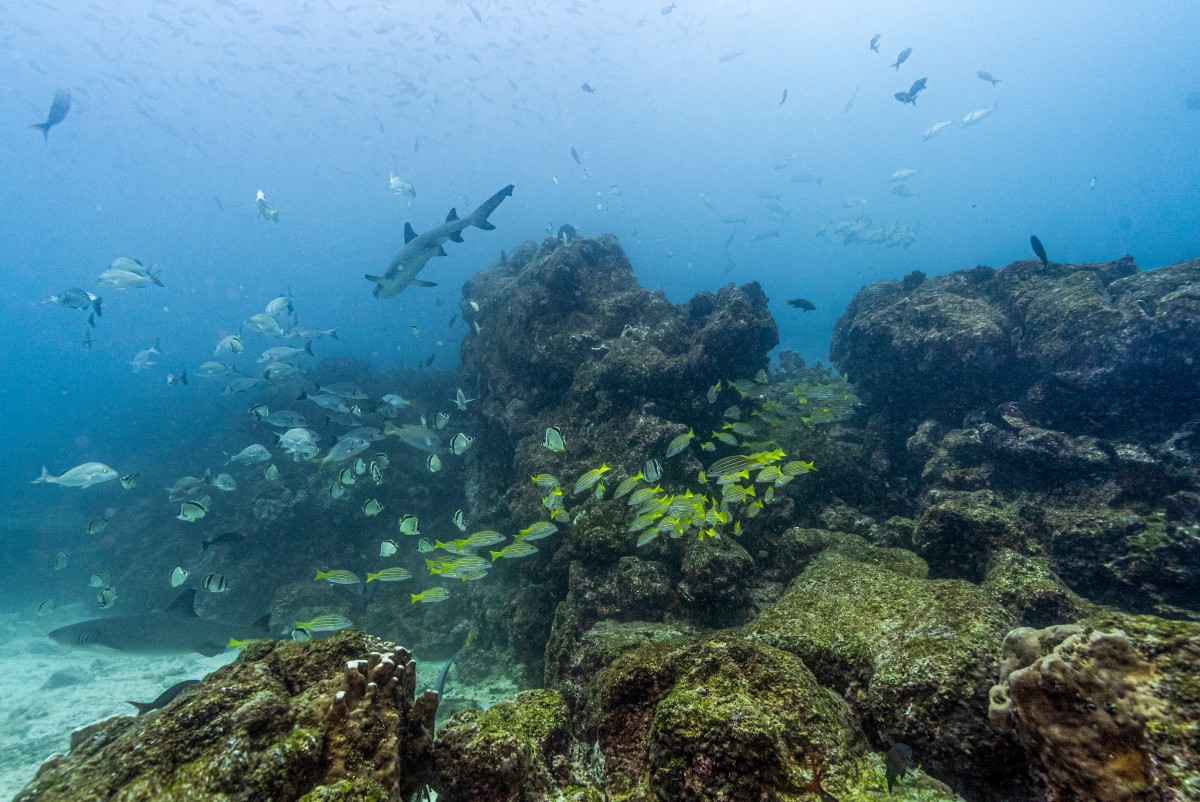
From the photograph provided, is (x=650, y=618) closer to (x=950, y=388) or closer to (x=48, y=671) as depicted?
(x=950, y=388)

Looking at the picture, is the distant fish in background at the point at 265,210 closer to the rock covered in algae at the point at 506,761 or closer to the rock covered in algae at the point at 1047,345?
the rock covered in algae at the point at 506,761

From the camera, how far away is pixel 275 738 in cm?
274

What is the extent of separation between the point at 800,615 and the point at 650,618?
98.2 inches

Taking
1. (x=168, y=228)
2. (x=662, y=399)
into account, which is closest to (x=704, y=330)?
(x=662, y=399)

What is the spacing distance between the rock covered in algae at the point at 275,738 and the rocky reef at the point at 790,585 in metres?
0.02

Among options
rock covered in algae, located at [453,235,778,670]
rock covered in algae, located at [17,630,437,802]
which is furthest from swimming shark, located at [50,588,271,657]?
→ rock covered in algae, located at [17,630,437,802]

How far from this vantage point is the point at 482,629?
1012 cm

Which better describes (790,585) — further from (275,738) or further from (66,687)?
(66,687)

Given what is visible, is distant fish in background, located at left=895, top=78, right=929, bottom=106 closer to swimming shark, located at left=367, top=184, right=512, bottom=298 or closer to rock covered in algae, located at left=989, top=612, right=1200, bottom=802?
swimming shark, located at left=367, top=184, right=512, bottom=298

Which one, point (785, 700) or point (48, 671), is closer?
point (785, 700)

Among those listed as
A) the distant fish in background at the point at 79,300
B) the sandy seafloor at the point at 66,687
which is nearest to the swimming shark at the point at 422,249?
the distant fish in background at the point at 79,300

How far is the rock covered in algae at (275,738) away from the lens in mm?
2428

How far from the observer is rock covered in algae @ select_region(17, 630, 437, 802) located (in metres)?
2.43

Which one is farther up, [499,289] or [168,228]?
[168,228]
